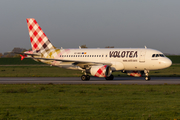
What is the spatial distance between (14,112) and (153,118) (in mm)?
5989

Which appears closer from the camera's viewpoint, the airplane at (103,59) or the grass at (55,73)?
the airplane at (103,59)

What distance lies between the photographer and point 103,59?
3341cm

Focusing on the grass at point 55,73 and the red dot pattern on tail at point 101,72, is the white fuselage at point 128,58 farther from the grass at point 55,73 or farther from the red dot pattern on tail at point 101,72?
the grass at point 55,73

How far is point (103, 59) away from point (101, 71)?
3010mm

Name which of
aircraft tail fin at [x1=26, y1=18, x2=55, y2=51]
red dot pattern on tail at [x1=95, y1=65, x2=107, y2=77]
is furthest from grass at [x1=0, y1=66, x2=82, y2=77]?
red dot pattern on tail at [x1=95, y1=65, x2=107, y2=77]

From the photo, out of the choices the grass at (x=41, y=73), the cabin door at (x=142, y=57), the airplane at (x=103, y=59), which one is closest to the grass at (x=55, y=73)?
the grass at (x=41, y=73)

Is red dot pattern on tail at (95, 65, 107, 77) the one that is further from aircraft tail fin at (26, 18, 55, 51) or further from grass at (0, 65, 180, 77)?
grass at (0, 65, 180, 77)

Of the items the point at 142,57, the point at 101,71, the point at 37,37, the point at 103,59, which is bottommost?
the point at 101,71

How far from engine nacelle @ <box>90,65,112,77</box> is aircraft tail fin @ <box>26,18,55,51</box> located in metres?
8.86

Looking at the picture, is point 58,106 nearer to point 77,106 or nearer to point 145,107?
point 77,106

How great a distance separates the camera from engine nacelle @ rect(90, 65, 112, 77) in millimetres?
30672

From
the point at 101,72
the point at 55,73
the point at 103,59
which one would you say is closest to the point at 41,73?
the point at 55,73

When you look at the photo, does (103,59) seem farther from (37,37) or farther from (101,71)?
(37,37)

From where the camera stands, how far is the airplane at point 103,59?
31359 mm
